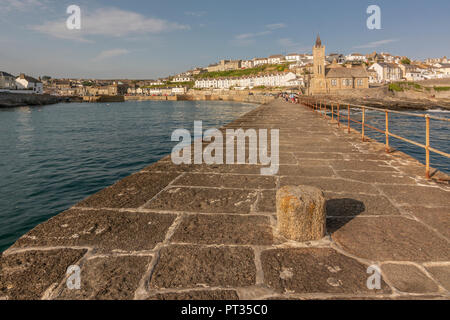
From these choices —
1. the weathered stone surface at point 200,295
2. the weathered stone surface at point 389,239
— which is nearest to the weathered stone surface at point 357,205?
the weathered stone surface at point 389,239

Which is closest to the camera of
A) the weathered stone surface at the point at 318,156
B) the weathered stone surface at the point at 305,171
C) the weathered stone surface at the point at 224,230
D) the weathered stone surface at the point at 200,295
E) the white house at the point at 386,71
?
the weathered stone surface at the point at 200,295

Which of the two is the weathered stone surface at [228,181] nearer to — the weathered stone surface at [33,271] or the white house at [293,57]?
the weathered stone surface at [33,271]

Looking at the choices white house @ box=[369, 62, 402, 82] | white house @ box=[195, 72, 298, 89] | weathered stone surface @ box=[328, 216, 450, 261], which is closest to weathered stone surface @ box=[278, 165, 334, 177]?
weathered stone surface @ box=[328, 216, 450, 261]

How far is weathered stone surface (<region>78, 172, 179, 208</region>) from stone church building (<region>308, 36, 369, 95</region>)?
74540mm

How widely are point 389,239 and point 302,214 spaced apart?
2.81 feet

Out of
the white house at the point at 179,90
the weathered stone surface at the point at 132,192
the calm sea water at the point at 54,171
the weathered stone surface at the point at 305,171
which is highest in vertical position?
the white house at the point at 179,90

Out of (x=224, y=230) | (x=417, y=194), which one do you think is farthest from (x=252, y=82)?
(x=224, y=230)

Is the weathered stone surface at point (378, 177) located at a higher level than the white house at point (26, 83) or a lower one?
lower

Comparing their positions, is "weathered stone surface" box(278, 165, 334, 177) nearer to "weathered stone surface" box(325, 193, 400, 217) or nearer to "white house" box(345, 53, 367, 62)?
"weathered stone surface" box(325, 193, 400, 217)

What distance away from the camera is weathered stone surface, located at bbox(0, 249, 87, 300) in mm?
1866

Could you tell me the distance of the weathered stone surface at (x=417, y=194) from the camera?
3326 millimetres

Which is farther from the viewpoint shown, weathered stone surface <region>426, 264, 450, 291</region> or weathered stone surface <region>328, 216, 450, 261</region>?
weathered stone surface <region>328, 216, 450, 261</region>

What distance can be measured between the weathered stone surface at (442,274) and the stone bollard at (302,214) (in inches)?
32.7
